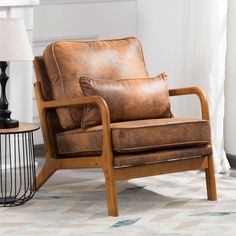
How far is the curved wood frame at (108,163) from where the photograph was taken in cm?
370

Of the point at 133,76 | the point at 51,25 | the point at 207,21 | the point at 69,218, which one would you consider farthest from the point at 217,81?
the point at 69,218

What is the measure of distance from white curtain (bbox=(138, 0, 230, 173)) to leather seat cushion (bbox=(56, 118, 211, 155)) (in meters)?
0.89

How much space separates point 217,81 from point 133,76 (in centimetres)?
78

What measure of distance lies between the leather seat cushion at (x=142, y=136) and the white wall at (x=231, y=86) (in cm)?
106

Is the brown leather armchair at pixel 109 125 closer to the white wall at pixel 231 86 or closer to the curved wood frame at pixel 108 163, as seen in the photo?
the curved wood frame at pixel 108 163

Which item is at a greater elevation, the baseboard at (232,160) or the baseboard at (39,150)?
the baseboard at (39,150)

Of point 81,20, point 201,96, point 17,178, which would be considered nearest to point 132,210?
point 201,96

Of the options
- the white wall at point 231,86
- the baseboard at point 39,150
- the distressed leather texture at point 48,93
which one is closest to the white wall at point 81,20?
the baseboard at point 39,150

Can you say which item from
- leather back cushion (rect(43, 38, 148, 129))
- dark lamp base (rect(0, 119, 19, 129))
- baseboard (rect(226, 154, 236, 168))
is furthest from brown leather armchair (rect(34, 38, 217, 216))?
baseboard (rect(226, 154, 236, 168))

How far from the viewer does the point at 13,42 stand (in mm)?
3844

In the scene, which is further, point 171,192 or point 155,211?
point 171,192

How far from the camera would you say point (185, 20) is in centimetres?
497

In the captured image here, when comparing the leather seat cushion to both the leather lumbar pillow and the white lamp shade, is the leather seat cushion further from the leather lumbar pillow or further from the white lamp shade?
the white lamp shade

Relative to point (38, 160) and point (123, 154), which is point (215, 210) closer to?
point (123, 154)
